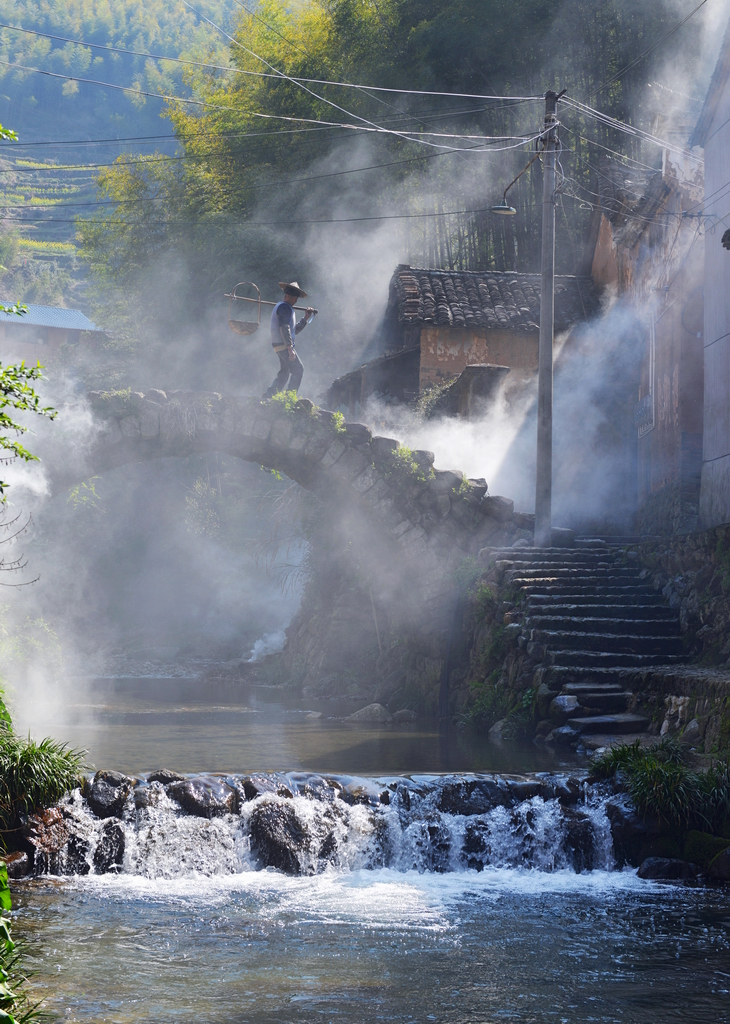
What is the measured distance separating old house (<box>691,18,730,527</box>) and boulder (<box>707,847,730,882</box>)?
6.72 m

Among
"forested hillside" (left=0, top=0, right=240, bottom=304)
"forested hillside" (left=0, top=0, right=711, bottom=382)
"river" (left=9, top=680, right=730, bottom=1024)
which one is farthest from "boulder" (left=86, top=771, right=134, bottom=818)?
"forested hillside" (left=0, top=0, right=240, bottom=304)

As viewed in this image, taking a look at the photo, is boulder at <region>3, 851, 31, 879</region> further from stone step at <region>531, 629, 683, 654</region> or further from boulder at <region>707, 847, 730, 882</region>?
stone step at <region>531, 629, 683, 654</region>

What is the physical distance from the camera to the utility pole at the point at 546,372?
14898mm

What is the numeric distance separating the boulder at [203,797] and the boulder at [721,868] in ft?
12.5

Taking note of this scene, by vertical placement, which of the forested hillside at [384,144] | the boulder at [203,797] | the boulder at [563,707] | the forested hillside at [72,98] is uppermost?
the forested hillside at [72,98]

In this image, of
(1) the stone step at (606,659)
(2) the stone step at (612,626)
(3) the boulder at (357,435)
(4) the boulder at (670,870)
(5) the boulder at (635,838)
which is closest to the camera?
(4) the boulder at (670,870)

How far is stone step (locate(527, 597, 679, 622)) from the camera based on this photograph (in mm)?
13023

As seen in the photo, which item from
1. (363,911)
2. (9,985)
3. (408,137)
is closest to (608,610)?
(363,911)

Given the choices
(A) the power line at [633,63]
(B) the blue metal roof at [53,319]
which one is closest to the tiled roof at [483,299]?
(A) the power line at [633,63]

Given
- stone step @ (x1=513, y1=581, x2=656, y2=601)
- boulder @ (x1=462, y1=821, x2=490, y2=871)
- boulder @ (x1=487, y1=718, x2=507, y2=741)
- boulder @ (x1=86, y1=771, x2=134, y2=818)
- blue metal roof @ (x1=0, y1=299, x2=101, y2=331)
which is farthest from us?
blue metal roof @ (x1=0, y1=299, x2=101, y2=331)

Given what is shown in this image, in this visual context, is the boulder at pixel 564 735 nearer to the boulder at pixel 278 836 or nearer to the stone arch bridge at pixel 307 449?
the boulder at pixel 278 836

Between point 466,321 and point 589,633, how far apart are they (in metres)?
10.5

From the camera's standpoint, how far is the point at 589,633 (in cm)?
1272

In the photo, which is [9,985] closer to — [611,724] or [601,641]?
[611,724]
